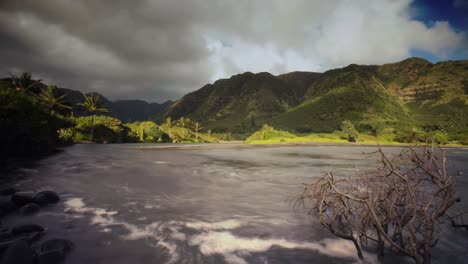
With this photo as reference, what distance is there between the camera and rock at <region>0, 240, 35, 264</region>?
5650mm

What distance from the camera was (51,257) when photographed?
6570mm

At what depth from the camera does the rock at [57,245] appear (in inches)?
272

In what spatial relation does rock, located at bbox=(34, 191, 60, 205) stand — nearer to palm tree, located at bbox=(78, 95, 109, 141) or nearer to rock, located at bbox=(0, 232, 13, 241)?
rock, located at bbox=(0, 232, 13, 241)

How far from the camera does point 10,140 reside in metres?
29.8

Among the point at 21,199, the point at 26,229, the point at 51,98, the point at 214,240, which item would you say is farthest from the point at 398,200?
the point at 51,98

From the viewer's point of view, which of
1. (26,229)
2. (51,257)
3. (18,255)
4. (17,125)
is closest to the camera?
(18,255)

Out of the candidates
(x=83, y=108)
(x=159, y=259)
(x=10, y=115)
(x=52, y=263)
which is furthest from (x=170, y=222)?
(x=83, y=108)

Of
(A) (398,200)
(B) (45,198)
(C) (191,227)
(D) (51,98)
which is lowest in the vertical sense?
(C) (191,227)

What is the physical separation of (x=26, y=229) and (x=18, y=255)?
3.37 metres

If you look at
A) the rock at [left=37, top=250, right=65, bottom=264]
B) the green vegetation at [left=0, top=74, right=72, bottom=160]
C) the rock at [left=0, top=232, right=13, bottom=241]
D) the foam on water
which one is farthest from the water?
the green vegetation at [left=0, top=74, right=72, bottom=160]

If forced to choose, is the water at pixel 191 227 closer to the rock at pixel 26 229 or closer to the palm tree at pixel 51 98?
the rock at pixel 26 229

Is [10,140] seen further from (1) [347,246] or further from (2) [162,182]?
(1) [347,246]

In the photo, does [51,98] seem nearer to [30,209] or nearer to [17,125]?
[17,125]

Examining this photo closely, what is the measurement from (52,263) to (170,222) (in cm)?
447
